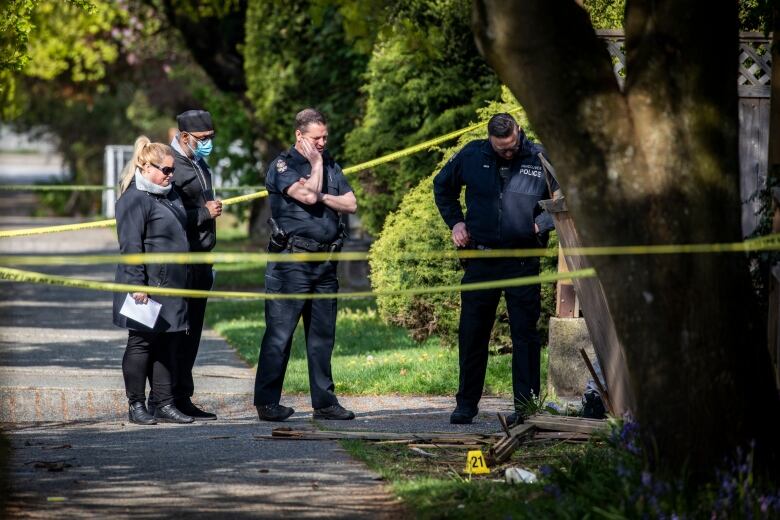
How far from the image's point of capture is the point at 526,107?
18.8ft

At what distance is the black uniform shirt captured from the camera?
338 inches

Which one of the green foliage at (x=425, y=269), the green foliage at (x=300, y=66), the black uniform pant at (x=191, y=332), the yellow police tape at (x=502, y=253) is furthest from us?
the green foliage at (x=300, y=66)

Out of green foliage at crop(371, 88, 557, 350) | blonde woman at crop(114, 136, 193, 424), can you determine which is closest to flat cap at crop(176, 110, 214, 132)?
blonde woman at crop(114, 136, 193, 424)

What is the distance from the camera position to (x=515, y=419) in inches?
321

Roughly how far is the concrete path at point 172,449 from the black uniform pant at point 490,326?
10.8 inches

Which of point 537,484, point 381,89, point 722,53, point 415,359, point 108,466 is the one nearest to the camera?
point 722,53

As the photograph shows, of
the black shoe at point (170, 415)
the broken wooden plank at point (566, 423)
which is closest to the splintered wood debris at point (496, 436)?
the broken wooden plank at point (566, 423)

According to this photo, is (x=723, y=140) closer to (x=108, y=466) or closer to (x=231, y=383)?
(x=108, y=466)

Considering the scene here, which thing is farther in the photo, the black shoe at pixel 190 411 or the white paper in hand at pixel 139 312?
the black shoe at pixel 190 411

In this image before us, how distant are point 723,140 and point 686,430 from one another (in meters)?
1.18

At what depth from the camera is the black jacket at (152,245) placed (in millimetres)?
8367

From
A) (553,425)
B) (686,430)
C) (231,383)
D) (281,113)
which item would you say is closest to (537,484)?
(686,430)

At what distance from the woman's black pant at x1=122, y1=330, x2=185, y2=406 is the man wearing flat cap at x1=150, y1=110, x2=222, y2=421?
0.49 ft

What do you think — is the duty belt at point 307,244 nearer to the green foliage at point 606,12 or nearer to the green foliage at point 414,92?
the green foliage at point 606,12
